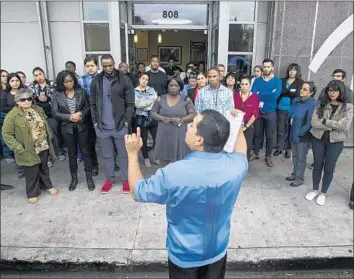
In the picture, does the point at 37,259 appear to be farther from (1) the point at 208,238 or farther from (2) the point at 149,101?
(2) the point at 149,101

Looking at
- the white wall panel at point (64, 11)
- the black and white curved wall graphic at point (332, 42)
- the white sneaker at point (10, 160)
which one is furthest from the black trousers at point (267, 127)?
the white sneaker at point (10, 160)

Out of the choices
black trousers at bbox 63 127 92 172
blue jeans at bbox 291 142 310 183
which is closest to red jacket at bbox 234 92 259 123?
blue jeans at bbox 291 142 310 183

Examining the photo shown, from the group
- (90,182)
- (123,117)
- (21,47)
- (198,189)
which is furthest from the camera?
(21,47)

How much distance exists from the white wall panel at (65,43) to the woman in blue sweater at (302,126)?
453 cm

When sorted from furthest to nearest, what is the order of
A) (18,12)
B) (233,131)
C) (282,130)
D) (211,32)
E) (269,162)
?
1. (211,32)
2. (18,12)
3. (282,130)
4. (269,162)
5. (233,131)

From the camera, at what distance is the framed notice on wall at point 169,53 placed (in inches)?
496

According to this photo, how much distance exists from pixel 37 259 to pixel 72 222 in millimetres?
676

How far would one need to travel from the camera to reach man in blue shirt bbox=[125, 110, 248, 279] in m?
1.65

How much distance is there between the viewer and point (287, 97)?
555 cm

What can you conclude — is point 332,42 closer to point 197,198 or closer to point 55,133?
point 55,133

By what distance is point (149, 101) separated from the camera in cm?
500

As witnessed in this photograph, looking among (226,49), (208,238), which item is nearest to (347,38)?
(226,49)

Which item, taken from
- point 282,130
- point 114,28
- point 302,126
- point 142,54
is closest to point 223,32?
point 114,28

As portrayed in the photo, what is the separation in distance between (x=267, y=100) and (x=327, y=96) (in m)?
1.54
